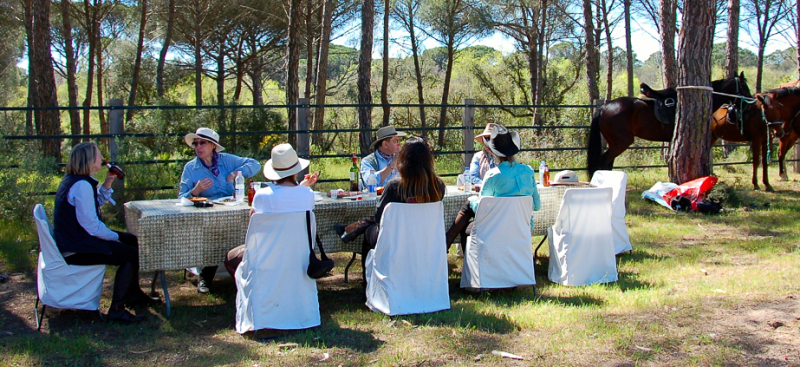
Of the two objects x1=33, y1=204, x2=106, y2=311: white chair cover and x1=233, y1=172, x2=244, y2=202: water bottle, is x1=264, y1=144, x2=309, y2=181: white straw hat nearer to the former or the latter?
x1=233, y1=172, x2=244, y2=202: water bottle

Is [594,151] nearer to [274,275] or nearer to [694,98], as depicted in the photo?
[694,98]

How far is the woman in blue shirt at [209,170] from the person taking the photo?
16.0ft

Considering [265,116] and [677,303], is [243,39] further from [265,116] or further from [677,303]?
[677,303]

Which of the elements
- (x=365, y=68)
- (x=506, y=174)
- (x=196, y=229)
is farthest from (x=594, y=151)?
(x=196, y=229)

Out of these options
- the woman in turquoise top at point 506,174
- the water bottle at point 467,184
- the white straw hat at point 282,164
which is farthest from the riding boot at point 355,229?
the water bottle at point 467,184

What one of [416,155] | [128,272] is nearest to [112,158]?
[128,272]

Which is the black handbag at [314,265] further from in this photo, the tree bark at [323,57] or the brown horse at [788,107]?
the tree bark at [323,57]

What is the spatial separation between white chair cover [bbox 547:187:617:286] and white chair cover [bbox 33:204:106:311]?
10.7 ft

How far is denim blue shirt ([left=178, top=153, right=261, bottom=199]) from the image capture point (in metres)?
4.95

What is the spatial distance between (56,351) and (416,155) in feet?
7.62

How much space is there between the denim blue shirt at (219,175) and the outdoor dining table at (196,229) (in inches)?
14.3

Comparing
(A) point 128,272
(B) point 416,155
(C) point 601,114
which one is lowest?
(A) point 128,272

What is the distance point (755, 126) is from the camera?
9.66m

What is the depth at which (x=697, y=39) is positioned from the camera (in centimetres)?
841
